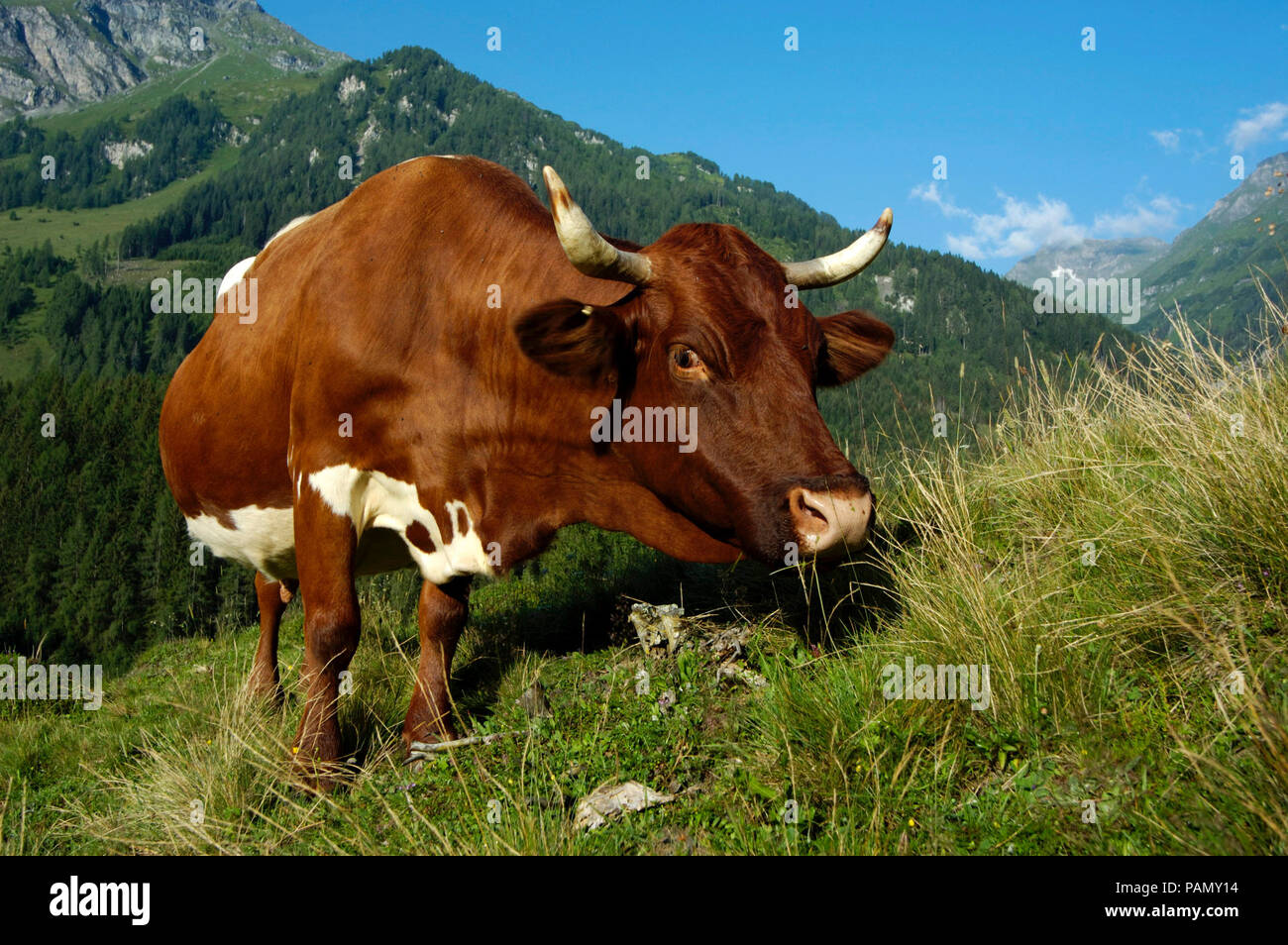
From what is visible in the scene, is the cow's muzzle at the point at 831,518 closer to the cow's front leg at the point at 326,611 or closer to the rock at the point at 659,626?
the rock at the point at 659,626

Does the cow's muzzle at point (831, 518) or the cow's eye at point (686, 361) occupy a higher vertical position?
the cow's eye at point (686, 361)

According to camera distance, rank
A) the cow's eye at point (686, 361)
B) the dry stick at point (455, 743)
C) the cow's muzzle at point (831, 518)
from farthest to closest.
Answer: the dry stick at point (455, 743) → the cow's eye at point (686, 361) → the cow's muzzle at point (831, 518)

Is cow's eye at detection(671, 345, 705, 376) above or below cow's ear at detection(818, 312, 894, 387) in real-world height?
below

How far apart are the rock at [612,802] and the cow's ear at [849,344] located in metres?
2.69

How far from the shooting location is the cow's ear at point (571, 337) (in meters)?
4.29

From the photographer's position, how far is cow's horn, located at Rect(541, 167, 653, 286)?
4000mm

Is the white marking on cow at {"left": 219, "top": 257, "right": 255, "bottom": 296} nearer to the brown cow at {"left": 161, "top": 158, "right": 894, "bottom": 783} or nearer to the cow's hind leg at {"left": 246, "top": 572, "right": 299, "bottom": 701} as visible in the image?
the brown cow at {"left": 161, "top": 158, "right": 894, "bottom": 783}

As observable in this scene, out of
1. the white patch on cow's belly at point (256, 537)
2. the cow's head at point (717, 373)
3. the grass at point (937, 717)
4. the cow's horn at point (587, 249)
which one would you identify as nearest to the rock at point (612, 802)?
the grass at point (937, 717)

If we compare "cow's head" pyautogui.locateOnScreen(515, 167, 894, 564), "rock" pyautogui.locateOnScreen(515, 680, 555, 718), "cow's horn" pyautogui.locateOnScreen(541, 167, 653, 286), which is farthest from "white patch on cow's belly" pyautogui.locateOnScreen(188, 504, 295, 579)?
"cow's horn" pyautogui.locateOnScreen(541, 167, 653, 286)

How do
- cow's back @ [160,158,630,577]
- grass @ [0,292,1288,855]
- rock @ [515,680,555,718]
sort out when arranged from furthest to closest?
1. rock @ [515,680,555,718]
2. cow's back @ [160,158,630,577]
3. grass @ [0,292,1288,855]

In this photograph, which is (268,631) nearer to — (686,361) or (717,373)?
(686,361)

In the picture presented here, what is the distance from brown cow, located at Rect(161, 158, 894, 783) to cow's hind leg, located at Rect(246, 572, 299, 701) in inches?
66.1

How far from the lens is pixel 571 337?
4.38 metres
